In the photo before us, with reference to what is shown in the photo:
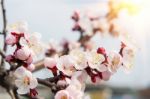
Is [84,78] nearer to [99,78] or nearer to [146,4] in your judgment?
[99,78]

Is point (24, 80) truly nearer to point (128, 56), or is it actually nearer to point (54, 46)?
point (128, 56)

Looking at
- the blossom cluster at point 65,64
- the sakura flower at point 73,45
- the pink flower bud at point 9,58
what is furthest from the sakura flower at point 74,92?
the sakura flower at point 73,45

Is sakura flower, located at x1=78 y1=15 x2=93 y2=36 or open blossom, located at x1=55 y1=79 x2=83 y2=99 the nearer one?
open blossom, located at x1=55 y1=79 x2=83 y2=99

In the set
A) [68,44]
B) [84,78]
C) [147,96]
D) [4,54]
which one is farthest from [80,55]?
[147,96]

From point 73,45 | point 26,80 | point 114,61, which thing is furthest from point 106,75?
point 73,45

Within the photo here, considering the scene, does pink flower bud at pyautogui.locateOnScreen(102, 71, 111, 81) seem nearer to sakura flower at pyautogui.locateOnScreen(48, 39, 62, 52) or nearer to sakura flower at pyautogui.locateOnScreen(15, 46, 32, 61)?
sakura flower at pyautogui.locateOnScreen(15, 46, 32, 61)

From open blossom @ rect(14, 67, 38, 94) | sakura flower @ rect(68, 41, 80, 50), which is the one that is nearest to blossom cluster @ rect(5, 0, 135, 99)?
open blossom @ rect(14, 67, 38, 94)
